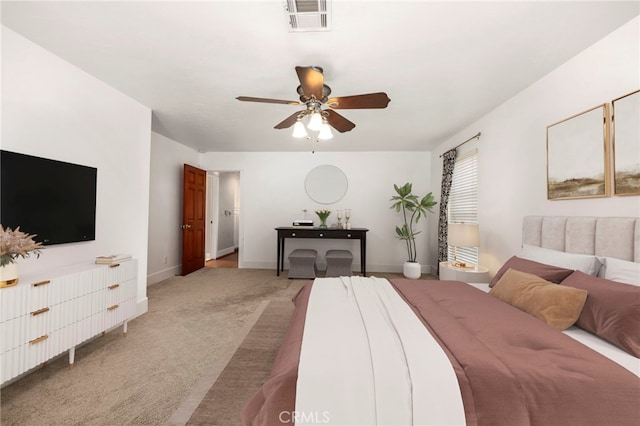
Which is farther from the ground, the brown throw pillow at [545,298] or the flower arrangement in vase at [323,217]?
the flower arrangement in vase at [323,217]

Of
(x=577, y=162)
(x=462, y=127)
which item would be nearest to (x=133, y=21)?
(x=577, y=162)

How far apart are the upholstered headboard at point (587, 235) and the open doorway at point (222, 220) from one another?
4990 millimetres

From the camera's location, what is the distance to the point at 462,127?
3863 millimetres

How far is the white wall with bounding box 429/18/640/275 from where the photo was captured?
1790 mm

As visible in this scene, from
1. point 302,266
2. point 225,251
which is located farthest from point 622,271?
point 225,251

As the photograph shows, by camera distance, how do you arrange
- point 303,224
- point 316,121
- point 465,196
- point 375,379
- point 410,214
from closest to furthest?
point 375,379
point 316,121
point 465,196
point 303,224
point 410,214

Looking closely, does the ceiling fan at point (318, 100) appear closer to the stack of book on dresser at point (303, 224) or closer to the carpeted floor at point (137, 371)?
the carpeted floor at point (137, 371)

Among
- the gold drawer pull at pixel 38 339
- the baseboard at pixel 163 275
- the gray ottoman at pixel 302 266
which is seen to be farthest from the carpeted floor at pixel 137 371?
the gray ottoman at pixel 302 266

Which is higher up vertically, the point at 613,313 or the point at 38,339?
the point at 613,313

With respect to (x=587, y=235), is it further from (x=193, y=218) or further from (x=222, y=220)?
(x=222, y=220)

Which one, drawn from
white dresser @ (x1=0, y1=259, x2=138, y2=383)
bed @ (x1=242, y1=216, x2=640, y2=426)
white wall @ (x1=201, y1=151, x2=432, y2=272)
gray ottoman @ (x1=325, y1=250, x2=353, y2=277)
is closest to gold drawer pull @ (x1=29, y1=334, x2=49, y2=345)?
white dresser @ (x1=0, y1=259, x2=138, y2=383)

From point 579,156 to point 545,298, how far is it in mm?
1302

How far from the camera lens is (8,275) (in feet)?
5.37

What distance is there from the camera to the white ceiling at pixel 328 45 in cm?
163
